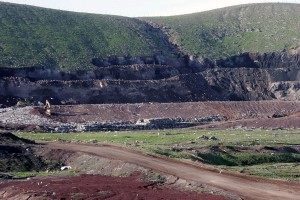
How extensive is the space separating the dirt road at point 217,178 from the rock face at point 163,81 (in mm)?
45628

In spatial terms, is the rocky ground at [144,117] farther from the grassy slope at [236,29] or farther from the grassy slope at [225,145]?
the grassy slope at [236,29]

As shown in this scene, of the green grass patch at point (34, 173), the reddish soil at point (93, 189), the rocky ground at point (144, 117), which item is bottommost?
the rocky ground at point (144, 117)

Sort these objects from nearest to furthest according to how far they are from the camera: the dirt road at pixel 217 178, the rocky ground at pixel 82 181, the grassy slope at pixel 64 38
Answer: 1. the rocky ground at pixel 82 181
2. the dirt road at pixel 217 178
3. the grassy slope at pixel 64 38

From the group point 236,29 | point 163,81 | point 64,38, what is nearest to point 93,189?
point 163,81

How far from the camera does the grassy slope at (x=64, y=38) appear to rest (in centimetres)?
10475

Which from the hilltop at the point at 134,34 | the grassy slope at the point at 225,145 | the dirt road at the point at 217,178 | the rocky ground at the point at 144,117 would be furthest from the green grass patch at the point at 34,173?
the hilltop at the point at 134,34

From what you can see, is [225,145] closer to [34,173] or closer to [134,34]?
[34,173]

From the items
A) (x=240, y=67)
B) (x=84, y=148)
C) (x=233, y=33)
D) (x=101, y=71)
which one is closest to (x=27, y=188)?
(x=84, y=148)

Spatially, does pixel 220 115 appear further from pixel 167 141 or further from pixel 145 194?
pixel 145 194

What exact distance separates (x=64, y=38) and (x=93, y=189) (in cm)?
8610

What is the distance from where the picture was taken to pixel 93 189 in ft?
110

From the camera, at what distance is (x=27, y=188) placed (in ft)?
114

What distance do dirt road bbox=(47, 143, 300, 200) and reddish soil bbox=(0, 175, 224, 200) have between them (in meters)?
2.71

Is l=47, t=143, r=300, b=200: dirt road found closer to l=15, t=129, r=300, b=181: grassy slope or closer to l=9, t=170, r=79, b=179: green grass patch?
l=15, t=129, r=300, b=181: grassy slope
